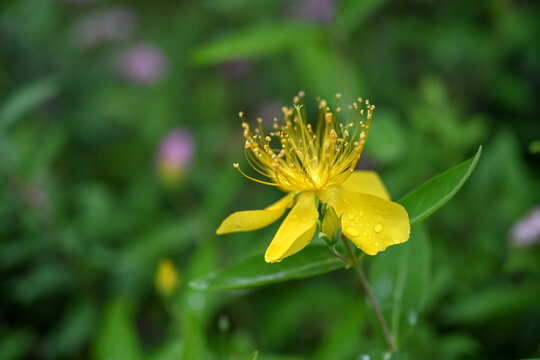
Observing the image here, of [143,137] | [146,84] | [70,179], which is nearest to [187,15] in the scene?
[146,84]

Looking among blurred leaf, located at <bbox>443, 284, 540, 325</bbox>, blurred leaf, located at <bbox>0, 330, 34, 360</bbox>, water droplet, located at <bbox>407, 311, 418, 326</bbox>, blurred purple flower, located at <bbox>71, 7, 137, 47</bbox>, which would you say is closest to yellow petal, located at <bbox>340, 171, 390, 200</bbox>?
water droplet, located at <bbox>407, 311, 418, 326</bbox>

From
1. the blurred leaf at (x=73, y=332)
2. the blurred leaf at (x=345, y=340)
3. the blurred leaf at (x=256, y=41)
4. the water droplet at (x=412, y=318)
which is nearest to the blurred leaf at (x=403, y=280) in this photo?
the water droplet at (x=412, y=318)

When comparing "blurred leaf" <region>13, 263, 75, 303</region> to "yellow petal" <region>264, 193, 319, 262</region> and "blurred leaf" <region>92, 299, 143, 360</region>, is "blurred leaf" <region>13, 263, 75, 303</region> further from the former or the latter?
"yellow petal" <region>264, 193, 319, 262</region>

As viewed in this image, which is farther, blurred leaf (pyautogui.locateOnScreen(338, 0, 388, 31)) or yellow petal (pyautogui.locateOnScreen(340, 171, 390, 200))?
blurred leaf (pyautogui.locateOnScreen(338, 0, 388, 31))

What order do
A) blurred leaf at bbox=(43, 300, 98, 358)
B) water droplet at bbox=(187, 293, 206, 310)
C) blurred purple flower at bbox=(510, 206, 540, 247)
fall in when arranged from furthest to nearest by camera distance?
blurred leaf at bbox=(43, 300, 98, 358), water droplet at bbox=(187, 293, 206, 310), blurred purple flower at bbox=(510, 206, 540, 247)

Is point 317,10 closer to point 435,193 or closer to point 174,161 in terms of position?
point 174,161

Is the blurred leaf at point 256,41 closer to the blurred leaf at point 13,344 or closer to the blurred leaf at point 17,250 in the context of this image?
the blurred leaf at point 17,250
